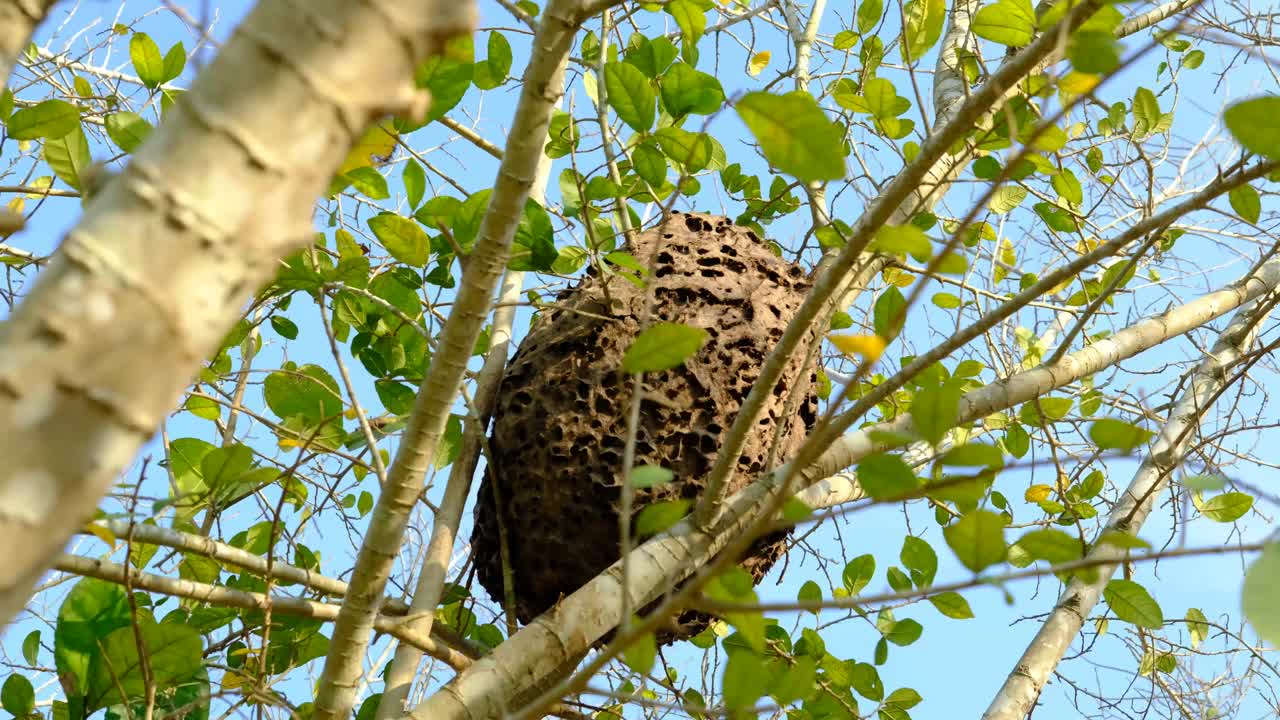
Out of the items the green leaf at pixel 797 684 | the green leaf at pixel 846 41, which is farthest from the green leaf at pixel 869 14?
the green leaf at pixel 797 684

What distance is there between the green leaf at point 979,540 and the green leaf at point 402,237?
100 centimetres

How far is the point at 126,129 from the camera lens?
4.82 feet

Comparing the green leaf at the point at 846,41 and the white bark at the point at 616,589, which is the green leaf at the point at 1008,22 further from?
the green leaf at the point at 846,41

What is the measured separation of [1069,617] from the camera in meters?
2.16

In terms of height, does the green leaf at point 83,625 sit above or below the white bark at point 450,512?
below

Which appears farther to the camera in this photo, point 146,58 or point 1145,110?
point 1145,110

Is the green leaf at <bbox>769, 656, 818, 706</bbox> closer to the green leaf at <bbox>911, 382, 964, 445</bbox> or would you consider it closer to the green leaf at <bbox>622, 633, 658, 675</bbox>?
the green leaf at <bbox>622, 633, 658, 675</bbox>

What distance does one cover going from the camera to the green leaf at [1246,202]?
127cm

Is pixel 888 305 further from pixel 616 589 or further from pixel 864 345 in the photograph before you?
pixel 864 345

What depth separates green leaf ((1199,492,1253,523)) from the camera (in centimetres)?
192

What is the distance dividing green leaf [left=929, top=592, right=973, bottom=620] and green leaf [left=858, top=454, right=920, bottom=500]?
682 mm

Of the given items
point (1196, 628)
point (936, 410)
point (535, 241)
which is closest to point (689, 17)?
point (535, 241)

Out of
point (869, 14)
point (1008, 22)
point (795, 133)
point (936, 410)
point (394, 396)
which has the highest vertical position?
point (869, 14)

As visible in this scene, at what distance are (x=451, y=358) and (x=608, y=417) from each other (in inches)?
16.5
